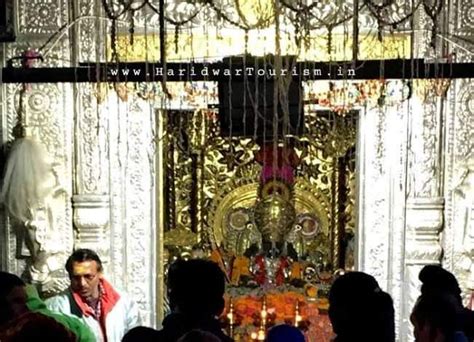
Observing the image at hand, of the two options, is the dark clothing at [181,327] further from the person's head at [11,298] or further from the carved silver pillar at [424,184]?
the carved silver pillar at [424,184]

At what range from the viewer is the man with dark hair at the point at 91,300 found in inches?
170

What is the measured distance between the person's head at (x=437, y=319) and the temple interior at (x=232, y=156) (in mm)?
2734

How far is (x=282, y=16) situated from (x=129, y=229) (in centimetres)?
164

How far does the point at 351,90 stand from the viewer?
224 inches

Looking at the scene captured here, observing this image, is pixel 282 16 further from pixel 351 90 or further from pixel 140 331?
pixel 140 331

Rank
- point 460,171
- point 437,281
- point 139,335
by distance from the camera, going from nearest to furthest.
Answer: point 139,335 → point 437,281 → point 460,171

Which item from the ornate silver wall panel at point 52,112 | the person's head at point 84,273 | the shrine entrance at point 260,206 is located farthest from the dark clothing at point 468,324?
the ornate silver wall panel at point 52,112

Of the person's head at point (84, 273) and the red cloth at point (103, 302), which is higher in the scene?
the person's head at point (84, 273)

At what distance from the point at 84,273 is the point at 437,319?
1964 millimetres

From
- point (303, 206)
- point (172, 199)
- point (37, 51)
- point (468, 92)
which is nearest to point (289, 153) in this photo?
point (303, 206)

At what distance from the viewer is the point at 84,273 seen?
4320 millimetres

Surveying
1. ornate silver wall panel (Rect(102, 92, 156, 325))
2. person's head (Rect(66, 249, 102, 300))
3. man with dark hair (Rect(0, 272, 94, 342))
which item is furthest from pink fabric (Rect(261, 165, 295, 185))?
man with dark hair (Rect(0, 272, 94, 342))

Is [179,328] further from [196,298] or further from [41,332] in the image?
[41,332]

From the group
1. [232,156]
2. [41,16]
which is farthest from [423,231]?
[41,16]
